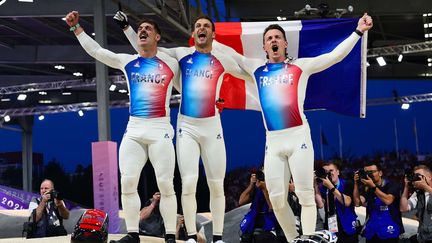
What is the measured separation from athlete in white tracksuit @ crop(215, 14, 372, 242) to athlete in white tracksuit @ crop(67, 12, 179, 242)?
0.99 m

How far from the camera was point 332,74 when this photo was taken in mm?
8617

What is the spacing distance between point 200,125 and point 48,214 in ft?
11.2

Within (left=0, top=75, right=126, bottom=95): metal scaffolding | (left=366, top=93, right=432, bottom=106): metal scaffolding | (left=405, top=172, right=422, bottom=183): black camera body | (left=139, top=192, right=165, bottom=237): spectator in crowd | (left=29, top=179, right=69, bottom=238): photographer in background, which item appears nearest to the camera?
(left=405, top=172, right=422, bottom=183): black camera body

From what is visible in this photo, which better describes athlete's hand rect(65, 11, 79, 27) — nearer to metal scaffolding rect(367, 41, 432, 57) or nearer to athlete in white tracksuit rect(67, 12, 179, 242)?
athlete in white tracksuit rect(67, 12, 179, 242)

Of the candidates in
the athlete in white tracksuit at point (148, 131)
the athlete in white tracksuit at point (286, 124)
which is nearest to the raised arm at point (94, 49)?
the athlete in white tracksuit at point (148, 131)

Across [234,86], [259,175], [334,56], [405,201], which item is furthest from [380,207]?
[334,56]

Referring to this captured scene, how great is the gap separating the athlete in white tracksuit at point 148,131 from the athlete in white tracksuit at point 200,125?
0.46ft

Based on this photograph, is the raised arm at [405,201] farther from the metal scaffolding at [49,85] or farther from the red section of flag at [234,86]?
the metal scaffolding at [49,85]

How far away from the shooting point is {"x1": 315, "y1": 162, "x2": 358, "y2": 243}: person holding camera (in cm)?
870

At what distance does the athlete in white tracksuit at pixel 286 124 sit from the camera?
21.8ft

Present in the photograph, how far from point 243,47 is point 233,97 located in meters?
0.66

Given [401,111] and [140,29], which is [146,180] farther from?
[140,29]

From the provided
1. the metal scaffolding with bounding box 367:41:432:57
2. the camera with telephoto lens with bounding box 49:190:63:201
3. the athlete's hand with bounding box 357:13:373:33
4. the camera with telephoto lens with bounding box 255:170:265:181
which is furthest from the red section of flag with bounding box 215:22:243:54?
the metal scaffolding with bounding box 367:41:432:57

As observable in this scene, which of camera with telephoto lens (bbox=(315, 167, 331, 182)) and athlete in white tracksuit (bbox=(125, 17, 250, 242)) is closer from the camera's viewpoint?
athlete in white tracksuit (bbox=(125, 17, 250, 242))
